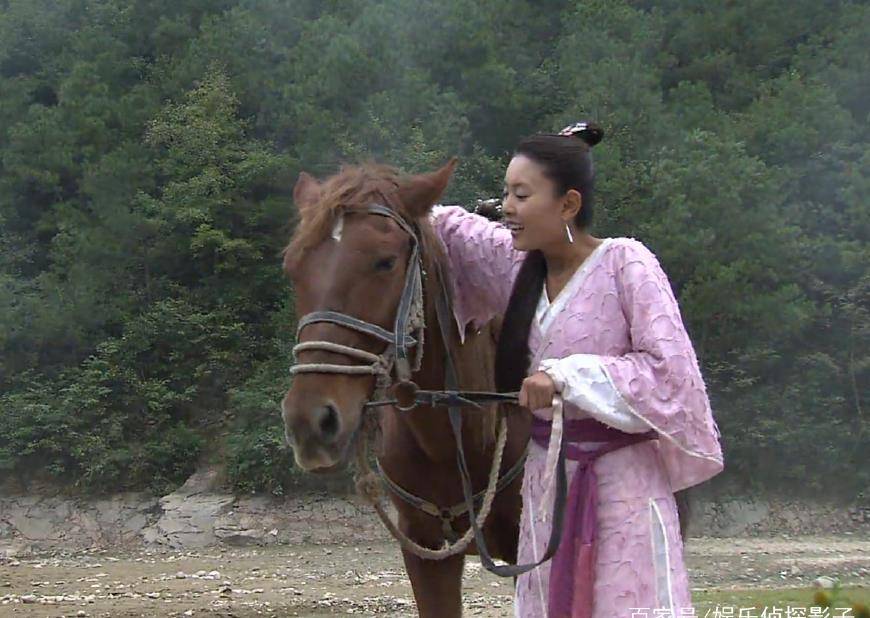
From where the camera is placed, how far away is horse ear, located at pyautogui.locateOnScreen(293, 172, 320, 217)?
2.69m

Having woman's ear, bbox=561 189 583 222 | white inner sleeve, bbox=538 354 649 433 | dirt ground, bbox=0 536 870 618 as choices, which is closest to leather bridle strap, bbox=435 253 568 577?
white inner sleeve, bbox=538 354 649 433

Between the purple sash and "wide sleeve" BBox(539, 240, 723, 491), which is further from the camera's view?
the purple sash

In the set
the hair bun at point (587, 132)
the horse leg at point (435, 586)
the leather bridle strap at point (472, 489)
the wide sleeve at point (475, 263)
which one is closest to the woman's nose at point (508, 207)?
the hair bun at point (587, 132)

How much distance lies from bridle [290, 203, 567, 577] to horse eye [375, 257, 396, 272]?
0.21 ft

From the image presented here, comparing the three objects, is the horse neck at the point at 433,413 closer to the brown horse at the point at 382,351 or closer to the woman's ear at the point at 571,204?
the brown horse at the point at 382,351

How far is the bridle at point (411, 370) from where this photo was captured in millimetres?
2277

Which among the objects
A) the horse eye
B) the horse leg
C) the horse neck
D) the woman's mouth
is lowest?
the horse leg

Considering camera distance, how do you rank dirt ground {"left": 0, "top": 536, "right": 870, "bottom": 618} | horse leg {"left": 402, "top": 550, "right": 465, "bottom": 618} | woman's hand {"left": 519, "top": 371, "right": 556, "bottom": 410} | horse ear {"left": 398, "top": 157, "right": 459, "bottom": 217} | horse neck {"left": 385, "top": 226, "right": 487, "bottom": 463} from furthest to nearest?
dirt ground {"left": 0, "top": 536, "right": 870, "bottom": 618} < horse leg {"left": 402, "top": 550, "right": 465, "bottom": 618} < horse neck {"left": 385, "top": 226, "right": 487, "bottom": 463} < horse ear {"left": 398, "top": 157, "right": 459, "bottom": 217} < woman's hand {"left": 519, "top": 371, "right": 556, "bottom": 410}

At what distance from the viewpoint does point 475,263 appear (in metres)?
2.84

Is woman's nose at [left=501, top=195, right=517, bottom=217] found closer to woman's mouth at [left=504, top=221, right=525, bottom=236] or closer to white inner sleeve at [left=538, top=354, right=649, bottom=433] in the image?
woman's mouth at [left=504, top=221, right=525, bottom=236]

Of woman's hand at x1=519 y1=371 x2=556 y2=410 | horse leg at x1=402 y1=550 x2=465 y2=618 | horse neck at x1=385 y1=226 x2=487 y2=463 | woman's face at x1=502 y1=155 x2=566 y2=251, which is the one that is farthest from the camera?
horse leg at x1=402 y1=550 x2=465 y2=618

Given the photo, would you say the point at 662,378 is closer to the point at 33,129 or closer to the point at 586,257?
the point at 586,257

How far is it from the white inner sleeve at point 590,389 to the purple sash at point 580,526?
123 mm

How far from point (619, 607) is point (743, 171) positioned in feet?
41.5
